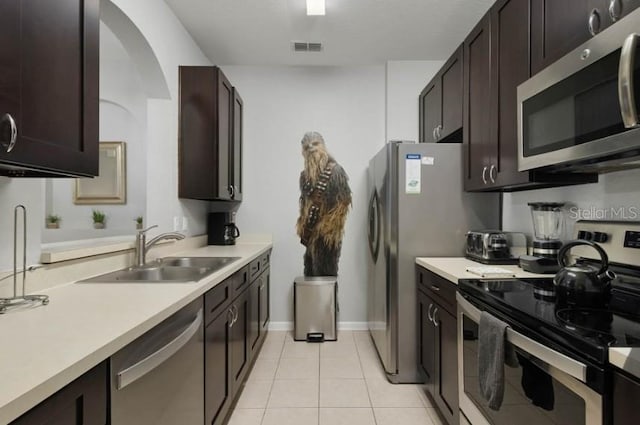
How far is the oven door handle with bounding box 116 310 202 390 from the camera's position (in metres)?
0.87

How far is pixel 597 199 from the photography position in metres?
1.61

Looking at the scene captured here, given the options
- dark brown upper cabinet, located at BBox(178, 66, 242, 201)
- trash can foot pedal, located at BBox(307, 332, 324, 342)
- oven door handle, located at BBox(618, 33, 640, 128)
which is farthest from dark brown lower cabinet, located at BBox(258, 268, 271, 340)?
oven door handle, located at BBox(618, 33, 640, 128)

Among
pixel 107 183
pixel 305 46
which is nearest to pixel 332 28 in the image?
pixel 305 46

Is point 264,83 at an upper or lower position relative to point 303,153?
upper

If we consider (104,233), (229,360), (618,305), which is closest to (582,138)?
(618,305)

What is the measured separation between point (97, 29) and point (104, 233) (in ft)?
7.35

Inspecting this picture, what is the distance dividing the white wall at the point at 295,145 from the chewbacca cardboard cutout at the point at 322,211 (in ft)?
0.23

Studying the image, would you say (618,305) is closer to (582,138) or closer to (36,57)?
(582,138)

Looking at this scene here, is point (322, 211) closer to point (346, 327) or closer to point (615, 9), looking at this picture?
point (346, 327)

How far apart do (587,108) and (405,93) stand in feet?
7.57

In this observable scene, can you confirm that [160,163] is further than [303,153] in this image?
No

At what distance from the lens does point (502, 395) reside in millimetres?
1146

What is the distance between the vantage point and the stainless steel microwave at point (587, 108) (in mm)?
942

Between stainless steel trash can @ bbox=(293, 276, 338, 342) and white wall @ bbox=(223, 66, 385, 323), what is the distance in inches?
13.6
